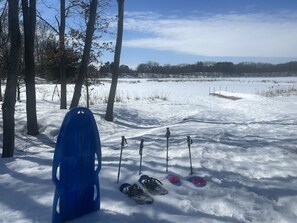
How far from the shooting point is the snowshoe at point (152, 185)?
13.7 ft

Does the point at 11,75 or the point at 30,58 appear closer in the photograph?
the point at 11,75

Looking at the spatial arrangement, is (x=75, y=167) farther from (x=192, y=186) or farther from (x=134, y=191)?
(x=192, y=186)

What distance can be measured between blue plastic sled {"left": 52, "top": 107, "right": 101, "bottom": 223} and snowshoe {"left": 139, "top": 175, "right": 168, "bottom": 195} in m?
0.80

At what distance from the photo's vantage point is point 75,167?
134 inches

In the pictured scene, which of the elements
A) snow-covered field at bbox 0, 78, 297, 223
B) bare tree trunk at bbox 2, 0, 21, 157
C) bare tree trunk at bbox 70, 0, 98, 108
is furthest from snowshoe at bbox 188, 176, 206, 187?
bare tree trunk at bbox 70, 0, 98, 108

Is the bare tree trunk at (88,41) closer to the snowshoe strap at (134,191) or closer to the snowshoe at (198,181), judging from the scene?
the snowshoe at (198,181)

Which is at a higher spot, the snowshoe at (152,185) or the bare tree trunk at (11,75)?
the bare tree trunk at (11,75)

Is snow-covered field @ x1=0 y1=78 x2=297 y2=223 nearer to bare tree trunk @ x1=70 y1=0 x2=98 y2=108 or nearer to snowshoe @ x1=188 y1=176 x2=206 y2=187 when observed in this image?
snowshoe @ x1=188 y1=176 x2=206 y2=187

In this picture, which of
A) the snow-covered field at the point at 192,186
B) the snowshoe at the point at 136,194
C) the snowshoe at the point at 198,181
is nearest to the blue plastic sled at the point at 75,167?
the snow-covered field at the point at 192,186

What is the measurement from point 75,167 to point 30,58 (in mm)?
8513

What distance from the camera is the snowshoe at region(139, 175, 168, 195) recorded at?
4171 millimetres

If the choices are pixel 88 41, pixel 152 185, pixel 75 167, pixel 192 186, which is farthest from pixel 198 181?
pixel 88 41

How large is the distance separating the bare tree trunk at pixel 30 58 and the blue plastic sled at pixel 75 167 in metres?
7.90

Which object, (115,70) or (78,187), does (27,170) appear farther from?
(115,70)
